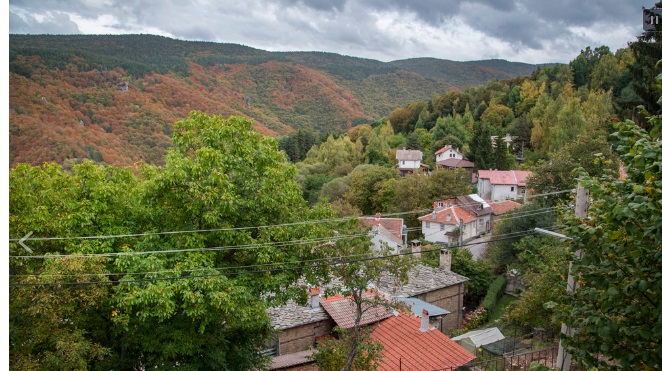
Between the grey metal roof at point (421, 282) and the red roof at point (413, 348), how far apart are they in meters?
2.76

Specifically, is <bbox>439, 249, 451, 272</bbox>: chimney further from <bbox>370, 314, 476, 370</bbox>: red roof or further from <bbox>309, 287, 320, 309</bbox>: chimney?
<bbox>309, 287, 320, 309</bbox>: chimney

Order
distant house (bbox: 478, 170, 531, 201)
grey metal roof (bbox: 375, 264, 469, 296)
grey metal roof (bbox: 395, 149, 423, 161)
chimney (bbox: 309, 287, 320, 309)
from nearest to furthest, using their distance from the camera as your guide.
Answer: chimney (bbox: 309, 287, 320, 309), grey metal roof (bbox: 375, 264, 469, 296), distant house (bbox: 478, 170, 531, 201), grey metal roof (bbox: 395, 149, 423, 161)

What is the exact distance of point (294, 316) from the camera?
18688mm

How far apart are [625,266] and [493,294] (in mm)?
22542

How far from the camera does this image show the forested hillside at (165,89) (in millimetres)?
36281

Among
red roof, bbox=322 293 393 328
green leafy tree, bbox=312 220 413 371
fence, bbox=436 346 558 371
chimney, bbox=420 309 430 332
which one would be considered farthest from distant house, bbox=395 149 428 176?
green leafy tree, bbox=312 220 413 371

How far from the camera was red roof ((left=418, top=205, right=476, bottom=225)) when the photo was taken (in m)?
39.9

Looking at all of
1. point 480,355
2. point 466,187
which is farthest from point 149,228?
point 466,187

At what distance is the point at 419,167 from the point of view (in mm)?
67500

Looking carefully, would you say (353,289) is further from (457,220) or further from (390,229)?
(457,220)

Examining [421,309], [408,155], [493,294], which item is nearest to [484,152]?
[408,155]

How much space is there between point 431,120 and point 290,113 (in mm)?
38125

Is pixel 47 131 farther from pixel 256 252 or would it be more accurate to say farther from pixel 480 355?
pixel 480 355

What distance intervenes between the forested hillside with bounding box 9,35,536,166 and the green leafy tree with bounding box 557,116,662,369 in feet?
72.4
